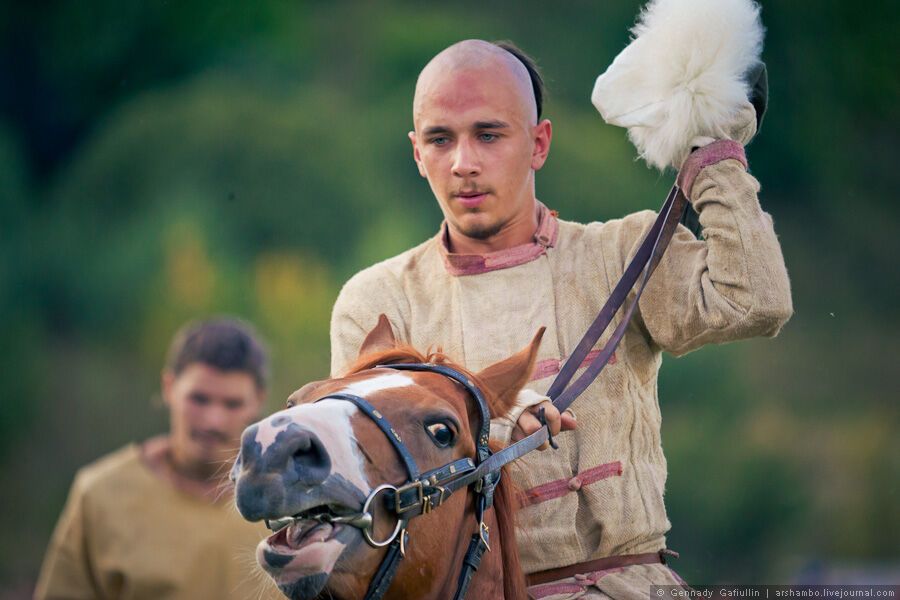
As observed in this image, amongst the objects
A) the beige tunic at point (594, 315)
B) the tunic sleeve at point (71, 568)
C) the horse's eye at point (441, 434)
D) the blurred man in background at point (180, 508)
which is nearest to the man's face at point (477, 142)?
the beige tunic at point (594, 315)

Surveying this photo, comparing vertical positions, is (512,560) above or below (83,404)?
below

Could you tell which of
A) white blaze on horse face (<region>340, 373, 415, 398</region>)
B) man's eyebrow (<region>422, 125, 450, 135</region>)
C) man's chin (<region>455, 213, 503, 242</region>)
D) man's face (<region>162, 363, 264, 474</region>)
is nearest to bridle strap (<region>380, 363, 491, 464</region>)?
white blaze on horse face (<region>340, 373, 415, 398</region>)

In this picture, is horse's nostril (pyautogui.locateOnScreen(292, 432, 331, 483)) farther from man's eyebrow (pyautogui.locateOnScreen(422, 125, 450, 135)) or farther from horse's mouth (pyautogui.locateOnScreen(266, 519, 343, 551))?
man's eyebrow (pyautogui.locateOnScreen(422, 125, 450, 135))

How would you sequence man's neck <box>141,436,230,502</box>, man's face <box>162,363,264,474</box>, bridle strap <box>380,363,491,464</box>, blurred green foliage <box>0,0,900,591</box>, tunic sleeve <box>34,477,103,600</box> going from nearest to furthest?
1. bridle strap <box>380,363,491,464</box>
2. tunic sleeve <box>34,477,103,600</box>
3. man's face <box>162,363,264,474</box>
4. man's neck <box>141,436,230,502</box>
5. blurred green foliage <box>0,0,900,591</box>

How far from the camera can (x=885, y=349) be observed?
7844 mm

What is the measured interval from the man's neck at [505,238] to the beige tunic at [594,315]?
37 mm

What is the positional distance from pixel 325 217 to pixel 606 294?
4576 mm

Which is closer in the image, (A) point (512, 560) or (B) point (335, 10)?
(A) point (512, 560)

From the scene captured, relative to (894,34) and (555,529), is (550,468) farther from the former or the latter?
(894,34)

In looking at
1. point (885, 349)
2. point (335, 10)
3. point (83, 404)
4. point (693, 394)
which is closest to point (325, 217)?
point (335, 10)

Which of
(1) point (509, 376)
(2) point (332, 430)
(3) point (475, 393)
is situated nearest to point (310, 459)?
(2) point (332, 430)

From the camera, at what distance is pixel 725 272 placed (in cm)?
338

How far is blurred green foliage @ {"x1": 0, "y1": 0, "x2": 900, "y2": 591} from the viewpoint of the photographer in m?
7.66

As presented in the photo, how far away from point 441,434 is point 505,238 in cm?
108
